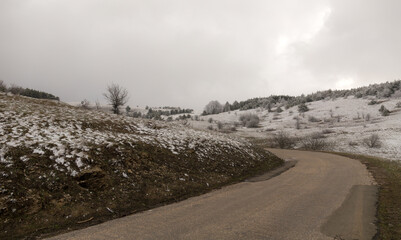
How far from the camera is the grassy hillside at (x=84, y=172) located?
7.75 m

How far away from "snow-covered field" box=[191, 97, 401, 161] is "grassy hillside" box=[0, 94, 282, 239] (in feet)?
105

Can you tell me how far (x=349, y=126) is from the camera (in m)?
61.7

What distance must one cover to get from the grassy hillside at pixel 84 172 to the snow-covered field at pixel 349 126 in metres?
32.1

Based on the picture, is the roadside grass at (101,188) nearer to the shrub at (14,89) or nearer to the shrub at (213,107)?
the shrub at (14,89)

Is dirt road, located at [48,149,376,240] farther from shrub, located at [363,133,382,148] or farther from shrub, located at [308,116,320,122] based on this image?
shrub, located at [308,116,320,122]

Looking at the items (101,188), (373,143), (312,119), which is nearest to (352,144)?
(373,143)

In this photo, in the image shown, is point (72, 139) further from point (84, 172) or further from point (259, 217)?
point (259, 217)

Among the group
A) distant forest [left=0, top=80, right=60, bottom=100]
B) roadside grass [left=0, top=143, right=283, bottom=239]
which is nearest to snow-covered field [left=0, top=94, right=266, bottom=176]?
roadside grass [left=0, top=143, right=283, bottom=239]

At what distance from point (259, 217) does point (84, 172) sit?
816cm

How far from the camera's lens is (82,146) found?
12.1m

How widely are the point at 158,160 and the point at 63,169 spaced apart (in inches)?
217

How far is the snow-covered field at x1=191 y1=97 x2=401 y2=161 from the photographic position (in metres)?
38.8

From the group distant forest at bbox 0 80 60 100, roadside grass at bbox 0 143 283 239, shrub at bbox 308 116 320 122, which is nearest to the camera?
roadside grass at bbox 0 143 283 239

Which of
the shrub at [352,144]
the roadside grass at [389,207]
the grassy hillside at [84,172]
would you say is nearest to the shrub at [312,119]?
the shrub at [352,144]
